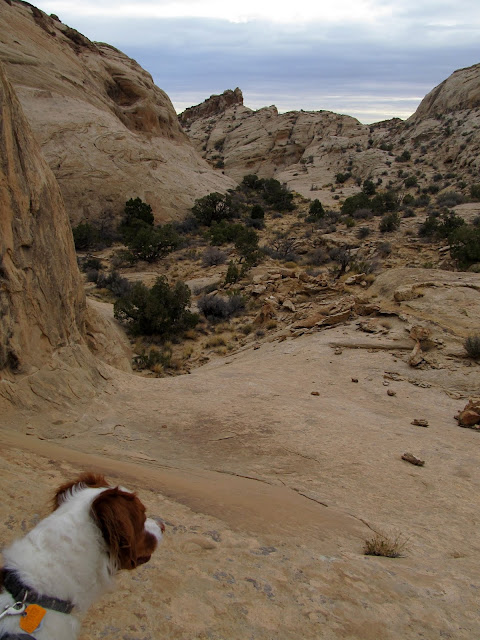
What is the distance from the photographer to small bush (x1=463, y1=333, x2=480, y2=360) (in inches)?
308

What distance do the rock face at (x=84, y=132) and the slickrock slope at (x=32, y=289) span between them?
20628 mm

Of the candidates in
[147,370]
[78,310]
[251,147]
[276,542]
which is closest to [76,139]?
[147,370]

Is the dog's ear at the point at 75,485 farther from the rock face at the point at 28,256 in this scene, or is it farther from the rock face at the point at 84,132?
the rock face at the point at 84,132

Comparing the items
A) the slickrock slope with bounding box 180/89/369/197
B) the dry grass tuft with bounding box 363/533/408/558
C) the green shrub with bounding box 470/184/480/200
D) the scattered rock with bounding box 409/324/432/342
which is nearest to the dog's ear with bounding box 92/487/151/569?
the dry grass tuft with bounding box 363/533/408/558

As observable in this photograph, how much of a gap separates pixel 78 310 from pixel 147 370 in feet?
12.8

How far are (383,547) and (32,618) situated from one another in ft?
7.36

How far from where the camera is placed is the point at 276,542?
2.40 metres

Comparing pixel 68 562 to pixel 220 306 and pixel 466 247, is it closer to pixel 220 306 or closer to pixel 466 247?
pixel 220 306

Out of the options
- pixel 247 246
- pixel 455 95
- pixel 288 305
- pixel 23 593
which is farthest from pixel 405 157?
pixel 23 593

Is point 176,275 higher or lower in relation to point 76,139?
lower

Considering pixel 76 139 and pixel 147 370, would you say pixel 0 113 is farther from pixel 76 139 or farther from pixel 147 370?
pixel 76 139

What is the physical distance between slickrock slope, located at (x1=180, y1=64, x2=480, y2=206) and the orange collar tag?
3736cm

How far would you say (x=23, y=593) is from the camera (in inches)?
41.6

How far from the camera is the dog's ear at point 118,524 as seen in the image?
1173 millimetres
